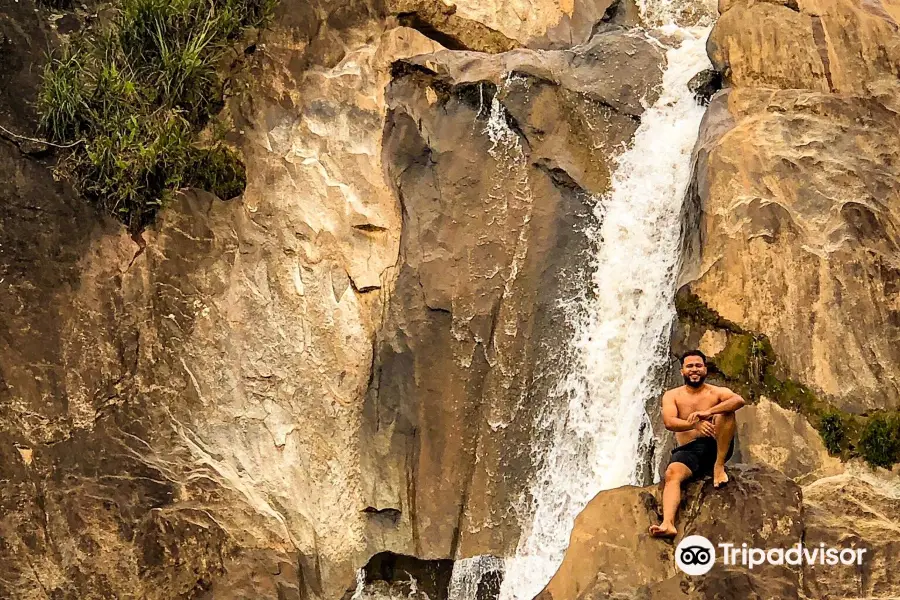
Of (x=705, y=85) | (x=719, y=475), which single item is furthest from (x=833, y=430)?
(x=705, y=85)

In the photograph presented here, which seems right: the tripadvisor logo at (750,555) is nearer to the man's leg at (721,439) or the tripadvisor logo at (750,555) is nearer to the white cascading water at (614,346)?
the man's leg at (721,439)

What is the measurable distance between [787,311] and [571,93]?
3592 mm

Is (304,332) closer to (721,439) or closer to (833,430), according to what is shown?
(721,439)

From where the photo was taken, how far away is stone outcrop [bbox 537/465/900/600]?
17.7 ft

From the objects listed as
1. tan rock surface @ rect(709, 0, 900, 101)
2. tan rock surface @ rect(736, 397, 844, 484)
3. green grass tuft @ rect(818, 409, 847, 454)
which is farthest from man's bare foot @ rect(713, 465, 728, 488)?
tan rock surface @ rect(709, 0, 900, 101)

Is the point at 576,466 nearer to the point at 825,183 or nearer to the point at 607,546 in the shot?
the point at 607,546

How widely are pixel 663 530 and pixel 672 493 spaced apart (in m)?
0.25

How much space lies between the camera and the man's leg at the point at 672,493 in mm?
5590

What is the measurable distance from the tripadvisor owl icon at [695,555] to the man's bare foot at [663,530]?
97mm

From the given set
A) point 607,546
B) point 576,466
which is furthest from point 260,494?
point 607,546

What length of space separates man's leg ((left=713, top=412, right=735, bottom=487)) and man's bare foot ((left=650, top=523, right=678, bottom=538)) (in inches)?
16.6

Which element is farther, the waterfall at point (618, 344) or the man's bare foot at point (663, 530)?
the waterfall at point (618, 344)

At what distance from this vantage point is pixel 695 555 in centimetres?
550

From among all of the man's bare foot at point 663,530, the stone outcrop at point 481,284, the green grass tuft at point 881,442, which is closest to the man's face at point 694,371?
the man's bare foot at point 663,530
